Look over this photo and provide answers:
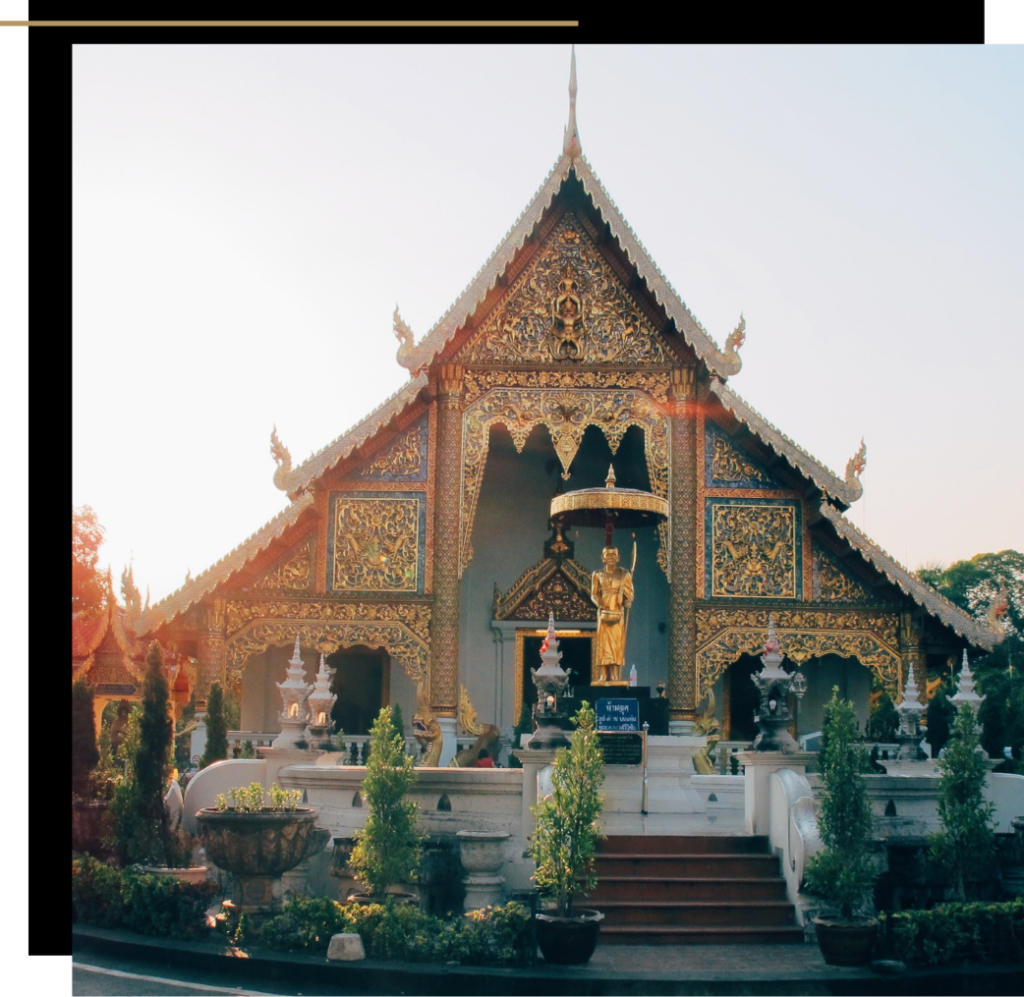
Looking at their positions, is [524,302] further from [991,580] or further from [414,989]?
[991,580]

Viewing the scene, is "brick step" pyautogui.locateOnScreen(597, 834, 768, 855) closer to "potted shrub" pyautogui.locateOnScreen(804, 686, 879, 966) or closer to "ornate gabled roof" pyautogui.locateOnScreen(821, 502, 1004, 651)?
"potted shrub" pyautogui.locateOnScreen(804, 686, 879, 966)

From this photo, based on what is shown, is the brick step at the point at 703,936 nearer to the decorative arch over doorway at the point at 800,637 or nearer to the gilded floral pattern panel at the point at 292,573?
the decorative arch over doorway at the point at 800,637

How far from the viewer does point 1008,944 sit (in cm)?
777

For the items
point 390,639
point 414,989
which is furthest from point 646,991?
point 390,639

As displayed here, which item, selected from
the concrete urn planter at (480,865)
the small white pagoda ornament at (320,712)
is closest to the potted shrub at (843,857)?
the concrete urn planter at (480,865)

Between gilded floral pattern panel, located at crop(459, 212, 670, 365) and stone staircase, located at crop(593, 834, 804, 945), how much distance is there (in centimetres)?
809

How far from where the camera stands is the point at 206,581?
1570cm

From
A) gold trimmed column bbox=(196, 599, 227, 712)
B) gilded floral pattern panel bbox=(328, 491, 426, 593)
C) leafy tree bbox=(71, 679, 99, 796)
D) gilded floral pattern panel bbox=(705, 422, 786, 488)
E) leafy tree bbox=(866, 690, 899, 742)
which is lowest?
leafy tree bbox=(866, 690, 899, 742)

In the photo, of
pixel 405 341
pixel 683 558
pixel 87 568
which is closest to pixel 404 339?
pixel 405 341

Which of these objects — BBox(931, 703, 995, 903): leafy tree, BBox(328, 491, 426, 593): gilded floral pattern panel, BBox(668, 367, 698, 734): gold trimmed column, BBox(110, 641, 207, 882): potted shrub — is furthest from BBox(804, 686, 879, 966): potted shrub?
BBox(328, 491, 426, 593): gilded floral pattern panel

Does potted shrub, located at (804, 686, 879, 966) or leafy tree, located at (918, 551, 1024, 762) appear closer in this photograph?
potted shrub, located at (804, 686, 879, 966)

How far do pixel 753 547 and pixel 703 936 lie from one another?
322 inches

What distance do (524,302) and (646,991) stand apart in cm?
1057

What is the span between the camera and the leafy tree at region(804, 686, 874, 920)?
7816mm
